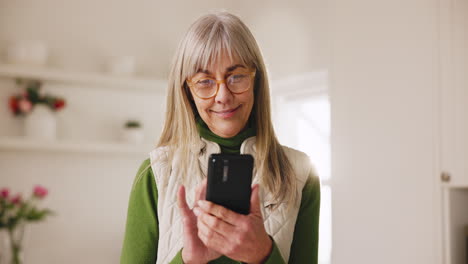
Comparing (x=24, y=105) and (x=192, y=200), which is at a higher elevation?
(x=24, y=105)

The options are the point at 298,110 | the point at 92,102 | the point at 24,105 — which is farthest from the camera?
the point at 92,102

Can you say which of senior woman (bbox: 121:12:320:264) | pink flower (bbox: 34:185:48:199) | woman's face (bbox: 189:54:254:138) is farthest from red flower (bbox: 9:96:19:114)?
woman's face (bbox: 189:54:254:138)

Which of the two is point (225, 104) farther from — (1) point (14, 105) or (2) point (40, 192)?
(1) point (14, 105)

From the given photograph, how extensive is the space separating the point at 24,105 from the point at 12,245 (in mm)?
843

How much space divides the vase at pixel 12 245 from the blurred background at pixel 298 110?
0.52 feet

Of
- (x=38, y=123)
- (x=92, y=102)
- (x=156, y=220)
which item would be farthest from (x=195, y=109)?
(x=92, y=102)

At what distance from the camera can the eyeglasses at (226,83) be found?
33.5 inches

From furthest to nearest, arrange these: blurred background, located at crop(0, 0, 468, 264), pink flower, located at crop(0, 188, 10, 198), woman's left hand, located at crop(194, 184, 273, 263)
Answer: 1. pink flower, located at crop(0, 188, 10, 198)
2. blurred background, located at crop(0, 0, 468, 264)
3. woman's left hand, located at crop(194, 184, 273, 263)

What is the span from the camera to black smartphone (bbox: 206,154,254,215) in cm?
78

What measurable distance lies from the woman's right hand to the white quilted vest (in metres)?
0.07

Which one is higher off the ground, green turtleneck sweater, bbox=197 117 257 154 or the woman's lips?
the woman's lips

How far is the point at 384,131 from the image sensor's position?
199 centimetres

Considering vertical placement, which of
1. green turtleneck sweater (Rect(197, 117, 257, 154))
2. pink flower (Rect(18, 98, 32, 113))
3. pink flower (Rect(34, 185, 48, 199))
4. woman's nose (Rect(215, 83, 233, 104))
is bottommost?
pink flower (Rect(34, 185, 48, 199))

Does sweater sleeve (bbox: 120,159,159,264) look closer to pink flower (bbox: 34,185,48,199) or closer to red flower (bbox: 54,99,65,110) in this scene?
pink flower (bbox: 34,185,48,199)
